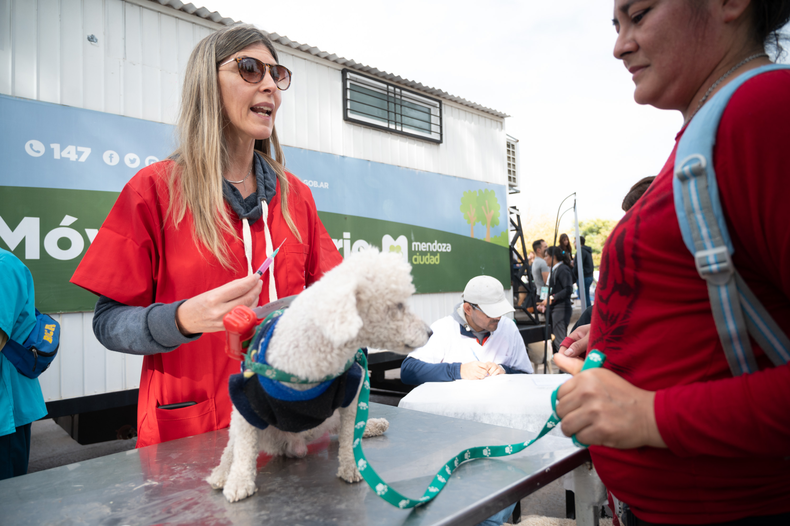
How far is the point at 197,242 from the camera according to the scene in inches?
51.0

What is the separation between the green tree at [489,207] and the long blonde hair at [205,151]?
5.76 m

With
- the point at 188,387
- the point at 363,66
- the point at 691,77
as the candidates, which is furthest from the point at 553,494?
the point at 363,66

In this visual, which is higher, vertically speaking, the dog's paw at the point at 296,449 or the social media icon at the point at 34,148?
the social media icon at the point at 34,148

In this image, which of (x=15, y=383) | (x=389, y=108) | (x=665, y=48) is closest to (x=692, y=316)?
(x=665, y=48)

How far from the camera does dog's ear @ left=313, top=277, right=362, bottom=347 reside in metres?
0.82

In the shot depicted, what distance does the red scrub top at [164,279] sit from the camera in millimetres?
1217

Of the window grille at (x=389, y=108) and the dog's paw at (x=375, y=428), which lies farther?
the window grille at (x=389, y=108)

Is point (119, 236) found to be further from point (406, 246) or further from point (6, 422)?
point (406, 246)

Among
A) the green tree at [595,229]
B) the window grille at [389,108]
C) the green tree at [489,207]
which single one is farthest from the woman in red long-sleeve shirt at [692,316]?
the green tree at [595,229]

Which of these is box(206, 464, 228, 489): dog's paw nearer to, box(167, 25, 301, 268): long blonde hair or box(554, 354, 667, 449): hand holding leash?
box(167, 25, 301, 268): long blonde hair

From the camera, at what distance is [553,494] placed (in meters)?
3.68

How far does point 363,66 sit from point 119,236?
16.1ft

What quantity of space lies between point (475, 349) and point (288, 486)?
2.67m

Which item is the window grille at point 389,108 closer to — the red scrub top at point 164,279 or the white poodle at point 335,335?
the red scrub top at point 164,279
